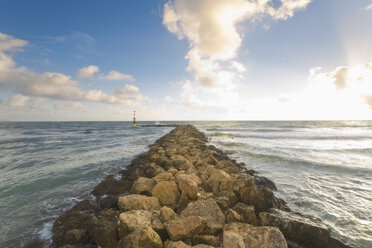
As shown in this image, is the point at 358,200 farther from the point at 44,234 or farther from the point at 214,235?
the point at 44,234

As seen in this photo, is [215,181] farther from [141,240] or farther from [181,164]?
[141,240]

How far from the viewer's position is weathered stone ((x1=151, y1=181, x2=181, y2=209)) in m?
4.20

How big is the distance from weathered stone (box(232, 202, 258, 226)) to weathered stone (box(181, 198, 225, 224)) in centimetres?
44

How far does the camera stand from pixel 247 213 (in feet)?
11.5

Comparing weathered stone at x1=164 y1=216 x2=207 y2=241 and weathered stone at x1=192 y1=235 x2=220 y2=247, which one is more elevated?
weathered stone at x1=164 y1=216 x2=207 y2=241

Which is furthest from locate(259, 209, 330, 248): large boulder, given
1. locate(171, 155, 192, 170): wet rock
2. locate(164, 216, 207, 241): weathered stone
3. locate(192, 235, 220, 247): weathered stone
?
locate(171, 155, 192, 170): wet rock

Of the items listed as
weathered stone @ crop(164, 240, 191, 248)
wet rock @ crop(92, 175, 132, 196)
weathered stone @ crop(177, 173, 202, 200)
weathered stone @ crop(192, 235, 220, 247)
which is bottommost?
wet rock @ crop(92, 175, 132, 196)

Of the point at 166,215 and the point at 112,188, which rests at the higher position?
the point at 166,215

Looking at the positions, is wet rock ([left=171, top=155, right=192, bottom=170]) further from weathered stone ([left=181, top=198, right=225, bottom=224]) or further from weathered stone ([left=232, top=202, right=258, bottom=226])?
weathered stone ([left=232, top=202, right=258, bottom=226])

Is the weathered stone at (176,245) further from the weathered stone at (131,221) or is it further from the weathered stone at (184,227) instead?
the weathered stone at (131,221)

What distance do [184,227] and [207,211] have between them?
2.39 feet

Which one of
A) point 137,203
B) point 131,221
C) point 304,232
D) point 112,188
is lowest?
point 112,188

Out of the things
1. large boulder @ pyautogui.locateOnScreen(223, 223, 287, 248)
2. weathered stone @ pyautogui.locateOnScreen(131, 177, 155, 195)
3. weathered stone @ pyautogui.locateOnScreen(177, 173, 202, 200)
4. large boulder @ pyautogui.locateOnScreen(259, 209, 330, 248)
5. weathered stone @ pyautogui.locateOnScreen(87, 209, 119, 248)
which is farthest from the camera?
weathered stone @ pyautogui.locateOnScreen(131, 177, 155, 195)

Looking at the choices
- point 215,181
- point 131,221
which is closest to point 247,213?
point 215,181
